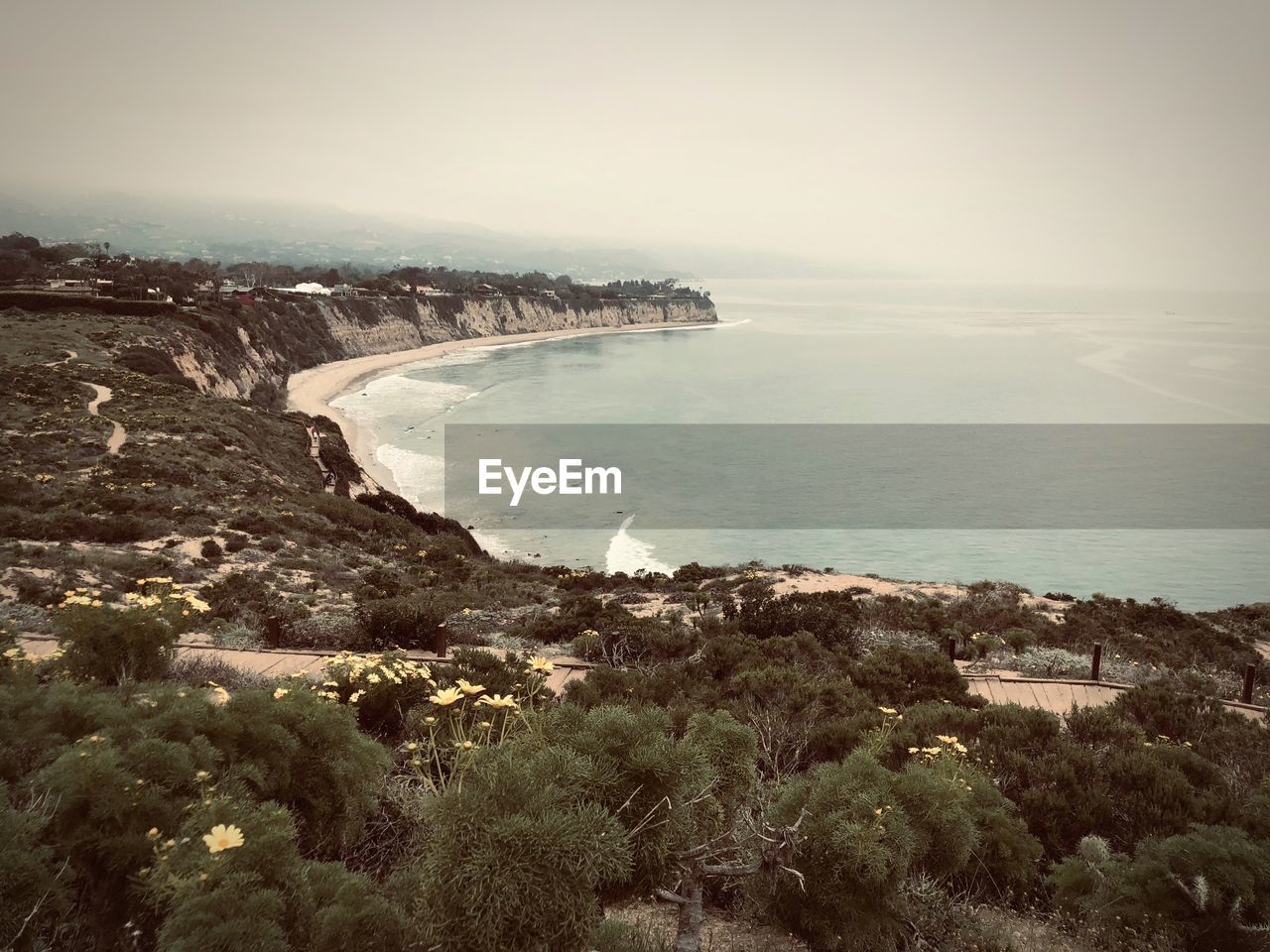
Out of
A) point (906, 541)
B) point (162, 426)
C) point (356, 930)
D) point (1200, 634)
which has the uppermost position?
point (356, 930)

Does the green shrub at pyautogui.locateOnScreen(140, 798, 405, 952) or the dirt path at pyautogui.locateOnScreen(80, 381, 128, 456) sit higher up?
the green shrub at pyautogui.locateOnScreen(140, 798, 405, 952)

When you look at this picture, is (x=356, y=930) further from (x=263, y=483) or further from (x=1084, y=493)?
(x=1084, y=493)

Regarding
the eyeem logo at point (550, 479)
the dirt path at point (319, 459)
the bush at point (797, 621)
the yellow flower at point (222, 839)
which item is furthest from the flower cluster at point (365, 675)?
the eyeem logo at point (550, 479)

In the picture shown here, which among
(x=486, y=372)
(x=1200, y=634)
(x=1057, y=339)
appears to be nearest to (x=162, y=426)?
(x=1200, y=634)

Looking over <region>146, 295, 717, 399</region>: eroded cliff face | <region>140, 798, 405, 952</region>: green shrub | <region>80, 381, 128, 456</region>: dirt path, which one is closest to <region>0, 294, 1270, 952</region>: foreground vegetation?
<region>140, 798, 405, 952</region>: green shrub

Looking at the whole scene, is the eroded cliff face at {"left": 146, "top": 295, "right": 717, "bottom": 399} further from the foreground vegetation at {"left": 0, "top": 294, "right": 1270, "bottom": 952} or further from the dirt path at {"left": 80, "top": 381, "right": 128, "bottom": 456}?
the foreground vegetation at {"left": 0, "top": 294, "right": 1270, "bottom": 952}

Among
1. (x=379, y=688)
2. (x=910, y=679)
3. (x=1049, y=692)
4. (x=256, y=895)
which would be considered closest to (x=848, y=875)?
(x=256, y=895)

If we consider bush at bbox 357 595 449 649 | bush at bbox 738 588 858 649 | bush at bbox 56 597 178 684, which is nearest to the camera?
bush at bbox 56 597 178 684
